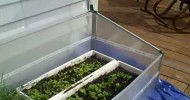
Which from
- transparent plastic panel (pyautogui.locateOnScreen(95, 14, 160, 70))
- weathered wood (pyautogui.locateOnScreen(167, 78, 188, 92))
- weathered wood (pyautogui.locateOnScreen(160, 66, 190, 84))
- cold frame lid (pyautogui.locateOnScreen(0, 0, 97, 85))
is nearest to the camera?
cold frame lid (pyautogui.locateOnScreen(0, 0, 97, 85))

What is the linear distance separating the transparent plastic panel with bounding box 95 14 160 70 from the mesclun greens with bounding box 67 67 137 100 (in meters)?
0.14

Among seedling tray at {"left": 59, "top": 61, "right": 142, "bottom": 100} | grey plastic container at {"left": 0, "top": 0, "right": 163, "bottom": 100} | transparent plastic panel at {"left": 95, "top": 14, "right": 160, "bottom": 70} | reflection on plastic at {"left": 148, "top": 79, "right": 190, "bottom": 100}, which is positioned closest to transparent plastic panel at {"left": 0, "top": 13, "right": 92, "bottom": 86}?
grey plastic container at {"left": 0, "top": 0, "right": 163, "bottom": 100}

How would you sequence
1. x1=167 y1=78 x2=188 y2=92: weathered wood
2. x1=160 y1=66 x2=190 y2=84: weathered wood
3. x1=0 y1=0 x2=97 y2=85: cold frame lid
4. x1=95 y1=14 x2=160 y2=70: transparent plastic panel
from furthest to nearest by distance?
x1=160 y1=66 x2=190 y2=84: weathered wood
x1=167 y1=78 x2=188 y2=92: weathered wood
x1=95 y1=14 x2=160 y2=70: transparent plastic panel
x1=0 y1=0 x2=97 y2=85: cold frame lid

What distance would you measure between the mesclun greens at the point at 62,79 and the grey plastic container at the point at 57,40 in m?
0.12

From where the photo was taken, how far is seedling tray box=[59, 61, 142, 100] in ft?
5.84

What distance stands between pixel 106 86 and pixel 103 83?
33mm

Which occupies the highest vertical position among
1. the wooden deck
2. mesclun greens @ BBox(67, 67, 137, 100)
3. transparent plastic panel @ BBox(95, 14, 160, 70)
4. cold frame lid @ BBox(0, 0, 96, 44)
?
cold frame lid @ BBox(0, 0, 96, 44)

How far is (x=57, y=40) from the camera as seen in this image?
2.10m

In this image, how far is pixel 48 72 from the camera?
2014 mm

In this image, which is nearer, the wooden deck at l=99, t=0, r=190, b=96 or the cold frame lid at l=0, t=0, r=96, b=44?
the cold frame lid at l=0, t=0, r=96, b=44

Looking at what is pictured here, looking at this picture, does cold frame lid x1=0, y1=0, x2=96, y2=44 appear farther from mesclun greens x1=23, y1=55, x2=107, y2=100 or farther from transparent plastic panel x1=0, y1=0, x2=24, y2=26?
mesclun greens x1=23, y1=55, x2=107, y2=100

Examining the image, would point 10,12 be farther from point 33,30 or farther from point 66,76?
point 66,76

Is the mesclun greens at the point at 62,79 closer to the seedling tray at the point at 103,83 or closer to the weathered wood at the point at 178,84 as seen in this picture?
the seedling tray at the point at 103,83

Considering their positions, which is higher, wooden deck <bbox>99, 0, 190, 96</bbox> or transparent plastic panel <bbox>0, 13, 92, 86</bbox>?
transparent plastic panel <bbox>0, 13, 92, 86</bbox>
